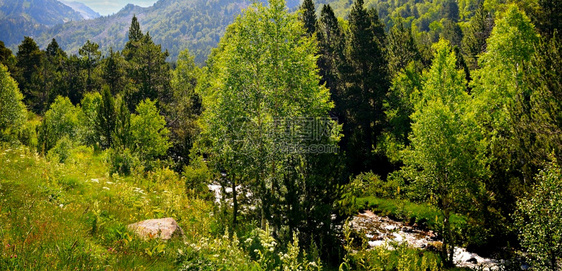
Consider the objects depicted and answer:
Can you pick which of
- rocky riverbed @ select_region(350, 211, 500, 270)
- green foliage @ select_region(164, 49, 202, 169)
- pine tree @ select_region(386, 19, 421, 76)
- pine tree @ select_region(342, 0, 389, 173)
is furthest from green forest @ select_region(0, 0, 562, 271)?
pine tree @ select_region(386, 19, 421, 76)

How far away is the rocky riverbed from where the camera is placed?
1713 centimetres

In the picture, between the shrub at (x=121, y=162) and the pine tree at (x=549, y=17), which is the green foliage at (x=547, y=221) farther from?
the pine tree at (x=549, y=17)

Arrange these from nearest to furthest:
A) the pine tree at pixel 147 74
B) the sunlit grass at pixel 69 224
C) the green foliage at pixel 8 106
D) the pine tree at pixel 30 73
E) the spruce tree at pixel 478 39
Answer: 1. the sunlit grass at pixel 69 224
2. the green foliage at pixel 8 106
3. the pine tree at pixel 147 74
4. the spruce tree at pixel 478 39
5. the pine tree at pixel 30 73

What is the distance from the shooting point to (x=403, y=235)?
16.8 metres

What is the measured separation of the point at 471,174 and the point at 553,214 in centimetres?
589

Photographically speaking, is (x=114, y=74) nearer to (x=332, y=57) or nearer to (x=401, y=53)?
(x=332, y=57)

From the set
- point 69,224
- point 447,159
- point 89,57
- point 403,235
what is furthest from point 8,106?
point 447,159

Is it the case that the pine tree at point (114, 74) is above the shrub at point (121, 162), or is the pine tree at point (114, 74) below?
above

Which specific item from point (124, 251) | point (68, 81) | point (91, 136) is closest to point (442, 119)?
point (124, 251)

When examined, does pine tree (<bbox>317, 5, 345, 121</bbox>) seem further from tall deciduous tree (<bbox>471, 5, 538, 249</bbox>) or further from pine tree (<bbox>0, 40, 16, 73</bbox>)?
pine tree (<bbox>0, 40, 16, 73</bbox>)

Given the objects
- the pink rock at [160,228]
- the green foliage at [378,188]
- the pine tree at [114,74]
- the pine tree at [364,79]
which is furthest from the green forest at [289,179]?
the pine tree at [114,74]

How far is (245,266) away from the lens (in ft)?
20.0

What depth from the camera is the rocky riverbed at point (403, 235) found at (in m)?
17.1

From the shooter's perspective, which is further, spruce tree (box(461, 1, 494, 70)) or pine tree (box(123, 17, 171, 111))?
spruce tree (box(461, 1, 494, 70))
